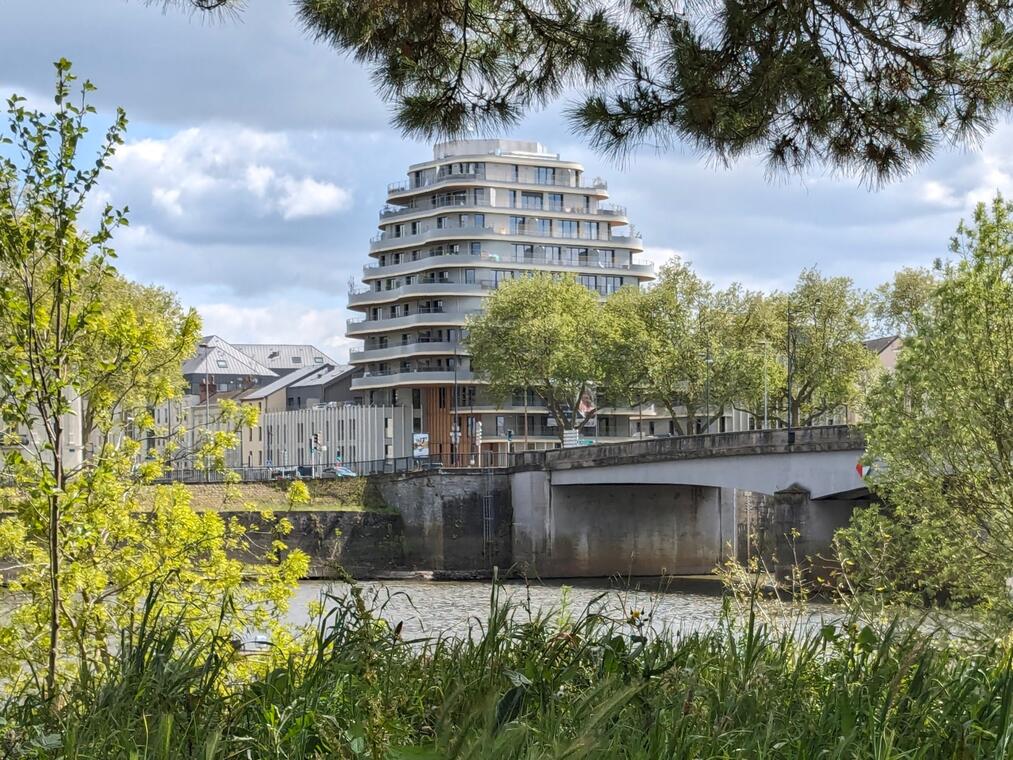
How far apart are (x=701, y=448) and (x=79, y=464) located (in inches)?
1552

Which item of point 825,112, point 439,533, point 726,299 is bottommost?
point 439,533

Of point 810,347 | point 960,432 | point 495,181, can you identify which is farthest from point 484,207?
point 960,432

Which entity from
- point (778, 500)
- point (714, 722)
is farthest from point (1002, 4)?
point (778, 500)

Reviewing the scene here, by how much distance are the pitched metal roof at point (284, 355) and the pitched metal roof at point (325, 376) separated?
2223cm

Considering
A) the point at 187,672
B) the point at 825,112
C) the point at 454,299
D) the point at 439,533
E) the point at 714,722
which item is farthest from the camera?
the point at 454,299

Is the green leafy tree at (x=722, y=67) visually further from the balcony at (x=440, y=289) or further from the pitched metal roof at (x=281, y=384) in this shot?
the pitched metal roof at (x=281, y=384)

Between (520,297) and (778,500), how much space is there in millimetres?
27246

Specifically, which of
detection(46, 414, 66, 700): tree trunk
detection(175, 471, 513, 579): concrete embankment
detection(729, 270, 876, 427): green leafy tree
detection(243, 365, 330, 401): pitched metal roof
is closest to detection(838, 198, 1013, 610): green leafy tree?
detection(46, 414, 66, 700): tree trunk

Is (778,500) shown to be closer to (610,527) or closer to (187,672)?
(610,527)

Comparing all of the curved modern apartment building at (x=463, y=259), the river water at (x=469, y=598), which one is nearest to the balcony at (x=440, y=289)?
the curved modern apartment building at (x=463, y=259)

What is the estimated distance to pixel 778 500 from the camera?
43.0 meters

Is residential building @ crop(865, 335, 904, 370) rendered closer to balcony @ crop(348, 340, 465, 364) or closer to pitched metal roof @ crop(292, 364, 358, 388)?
balcony @ crop(348, 340, 465, 364)

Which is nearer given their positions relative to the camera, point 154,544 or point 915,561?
point 154,544

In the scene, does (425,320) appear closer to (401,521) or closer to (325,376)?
(325,376)
